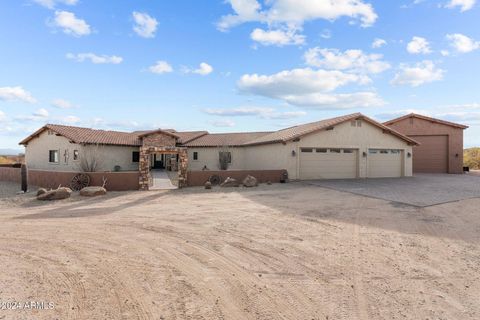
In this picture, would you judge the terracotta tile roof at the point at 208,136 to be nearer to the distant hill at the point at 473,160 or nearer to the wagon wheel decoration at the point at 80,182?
the wagon wheel decoration at the point at 80,182

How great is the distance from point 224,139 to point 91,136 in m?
13.4

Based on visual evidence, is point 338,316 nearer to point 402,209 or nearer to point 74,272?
point 74,272

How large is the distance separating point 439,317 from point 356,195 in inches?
438

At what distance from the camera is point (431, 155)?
96.2ft

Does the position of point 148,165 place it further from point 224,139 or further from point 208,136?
point 208,136

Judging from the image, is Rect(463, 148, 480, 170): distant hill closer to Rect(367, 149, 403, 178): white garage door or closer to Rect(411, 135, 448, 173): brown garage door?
Rect(411, 135, 448, 173): brown garage door

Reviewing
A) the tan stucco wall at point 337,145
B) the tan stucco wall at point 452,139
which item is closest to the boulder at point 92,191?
the tan stucco wall at point 337,145

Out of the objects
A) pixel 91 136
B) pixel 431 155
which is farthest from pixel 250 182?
pixel 431 155

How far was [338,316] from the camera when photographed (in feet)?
13.2

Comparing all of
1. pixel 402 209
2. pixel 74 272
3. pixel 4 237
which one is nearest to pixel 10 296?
pixel 74 272

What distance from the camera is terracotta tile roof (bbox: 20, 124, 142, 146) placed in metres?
25.3

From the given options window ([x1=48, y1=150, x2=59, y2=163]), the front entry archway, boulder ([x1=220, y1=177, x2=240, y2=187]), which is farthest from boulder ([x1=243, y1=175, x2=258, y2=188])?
window ([x1=48, y1=150, x2=59, y2=163])

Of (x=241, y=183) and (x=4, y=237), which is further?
(x=241, y=183)

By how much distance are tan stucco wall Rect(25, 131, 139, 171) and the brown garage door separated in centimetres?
2803
